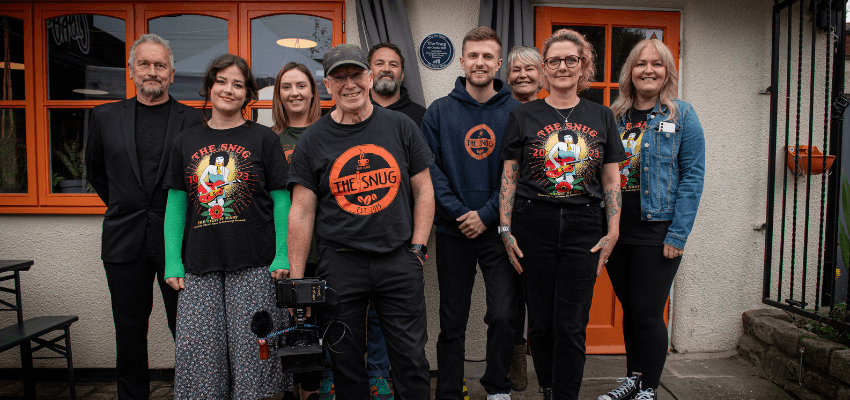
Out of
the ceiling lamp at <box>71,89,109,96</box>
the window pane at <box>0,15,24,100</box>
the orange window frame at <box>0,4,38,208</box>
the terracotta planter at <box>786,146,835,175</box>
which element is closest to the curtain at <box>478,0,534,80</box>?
the terracotta planter at <box>786,146,835,175</box>

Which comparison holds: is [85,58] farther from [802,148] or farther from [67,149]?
[802,148]

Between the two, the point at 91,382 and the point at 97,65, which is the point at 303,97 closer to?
the point at 97,65

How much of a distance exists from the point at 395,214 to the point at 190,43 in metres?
2.47

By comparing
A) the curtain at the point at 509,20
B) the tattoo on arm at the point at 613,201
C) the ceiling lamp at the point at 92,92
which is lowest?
Answer: the tattoo on arm at the point at 613,201

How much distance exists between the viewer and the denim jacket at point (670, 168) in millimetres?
2520

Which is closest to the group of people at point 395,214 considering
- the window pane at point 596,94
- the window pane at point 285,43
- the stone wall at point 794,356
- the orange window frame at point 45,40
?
the window pane at point 285,43

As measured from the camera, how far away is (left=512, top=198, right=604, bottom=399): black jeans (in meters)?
2.31

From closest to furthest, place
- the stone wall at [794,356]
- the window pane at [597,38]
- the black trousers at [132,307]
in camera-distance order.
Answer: the black trousers at [132,307]
the stone wall at [794,356]
the window pane at [597,38]

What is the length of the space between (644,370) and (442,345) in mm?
1106

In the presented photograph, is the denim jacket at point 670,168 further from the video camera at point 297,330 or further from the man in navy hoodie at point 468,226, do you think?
the video camera at point 297,330

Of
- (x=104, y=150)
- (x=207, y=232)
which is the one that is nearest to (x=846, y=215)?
(x=207, y=232)

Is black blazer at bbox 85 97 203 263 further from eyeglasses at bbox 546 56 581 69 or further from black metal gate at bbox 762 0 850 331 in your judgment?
black metal gate at bbox 762 0 850 331

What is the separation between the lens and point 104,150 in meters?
2.60

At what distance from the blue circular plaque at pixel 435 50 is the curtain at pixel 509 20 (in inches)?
11.8
